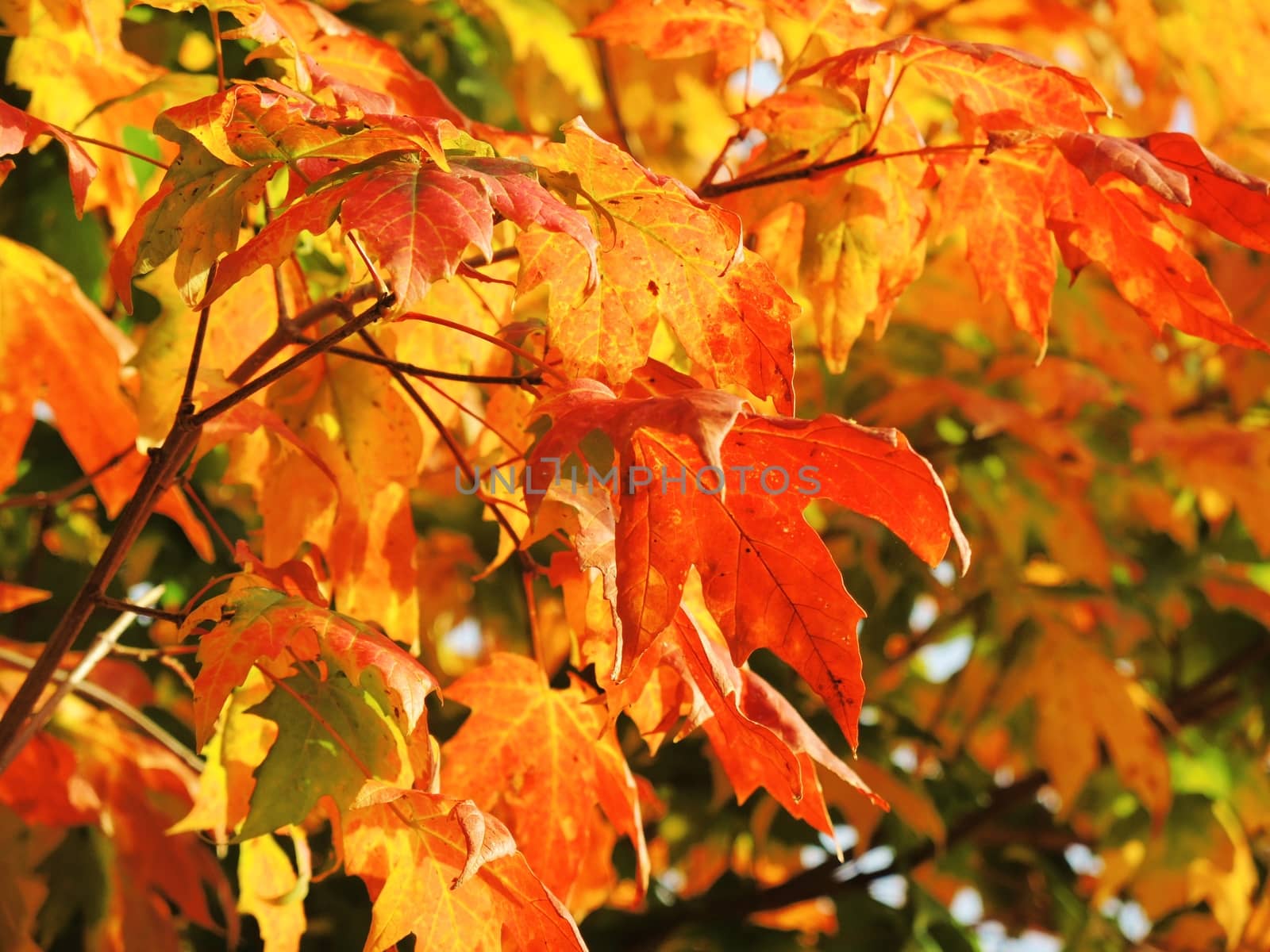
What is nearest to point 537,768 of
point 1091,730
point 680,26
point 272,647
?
point 272,647

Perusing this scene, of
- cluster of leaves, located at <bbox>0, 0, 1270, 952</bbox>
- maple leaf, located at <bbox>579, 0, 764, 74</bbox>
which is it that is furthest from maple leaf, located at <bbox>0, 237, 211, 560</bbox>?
maple leaf, located at <bbox>579, 0, 764, 74</bbox>

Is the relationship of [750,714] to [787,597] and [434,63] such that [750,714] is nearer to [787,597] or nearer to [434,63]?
[787,597]

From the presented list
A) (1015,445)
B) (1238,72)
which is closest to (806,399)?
(1015,445)

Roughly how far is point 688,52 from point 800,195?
0.16 metres

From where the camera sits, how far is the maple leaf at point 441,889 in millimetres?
778

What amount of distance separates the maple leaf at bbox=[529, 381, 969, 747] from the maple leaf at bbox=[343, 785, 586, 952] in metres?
0.16

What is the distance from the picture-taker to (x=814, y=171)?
1.02 m

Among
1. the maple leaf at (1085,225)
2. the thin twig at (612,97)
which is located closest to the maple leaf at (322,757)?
the maple leaf at (1085,225)

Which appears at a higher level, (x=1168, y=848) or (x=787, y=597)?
(x=787, y=597)

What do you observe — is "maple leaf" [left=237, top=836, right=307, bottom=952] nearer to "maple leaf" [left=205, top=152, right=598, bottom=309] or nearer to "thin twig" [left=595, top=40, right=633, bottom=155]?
"maple leaf" [left=205, top=152, right=598, bottom=309]

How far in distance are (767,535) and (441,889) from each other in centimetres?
30

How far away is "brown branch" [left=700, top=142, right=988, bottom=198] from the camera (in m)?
0.98

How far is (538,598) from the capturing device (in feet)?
5.78

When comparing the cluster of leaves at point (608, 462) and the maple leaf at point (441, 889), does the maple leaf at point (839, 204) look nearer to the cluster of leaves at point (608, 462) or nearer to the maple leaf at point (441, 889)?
the cluster of leaves at point (608, 462)
